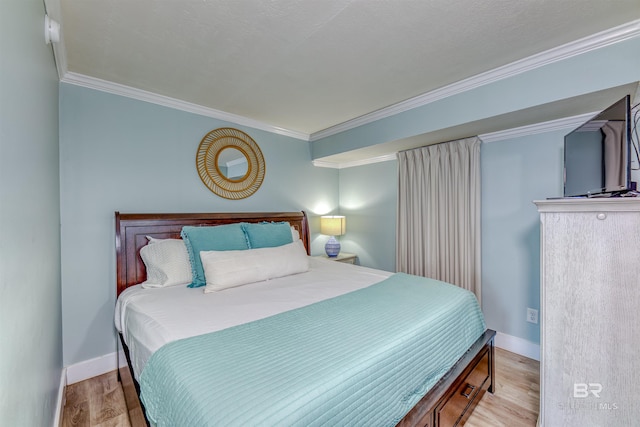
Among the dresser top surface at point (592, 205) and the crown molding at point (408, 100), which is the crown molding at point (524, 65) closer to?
the crown molding at point (408, 100)

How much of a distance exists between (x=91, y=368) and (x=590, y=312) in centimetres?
339

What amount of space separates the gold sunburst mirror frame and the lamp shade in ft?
3.55

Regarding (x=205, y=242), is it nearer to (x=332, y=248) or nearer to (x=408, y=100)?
(x=332, y=248)

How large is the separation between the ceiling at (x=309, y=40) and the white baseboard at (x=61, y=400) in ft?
7.24

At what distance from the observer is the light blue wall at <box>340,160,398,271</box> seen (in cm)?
358

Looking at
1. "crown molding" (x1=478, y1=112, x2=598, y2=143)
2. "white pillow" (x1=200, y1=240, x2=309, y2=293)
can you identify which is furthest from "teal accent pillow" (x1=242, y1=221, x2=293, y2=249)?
"crown molding" (x1=478, y1=112, x2=598, y2=143)

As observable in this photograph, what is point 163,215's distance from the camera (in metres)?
2.42

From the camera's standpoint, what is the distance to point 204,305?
1.66 meters

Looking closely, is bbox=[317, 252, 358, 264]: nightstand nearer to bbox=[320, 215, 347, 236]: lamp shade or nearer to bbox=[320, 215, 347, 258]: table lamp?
bbox=[320, 215, 347, 258]: table lamp

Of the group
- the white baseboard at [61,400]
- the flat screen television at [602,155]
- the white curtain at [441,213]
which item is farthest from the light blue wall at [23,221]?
the white curtain at [441,213]

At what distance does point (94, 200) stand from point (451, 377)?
111 inches

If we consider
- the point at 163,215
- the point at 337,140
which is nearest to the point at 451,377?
the point at 163,215

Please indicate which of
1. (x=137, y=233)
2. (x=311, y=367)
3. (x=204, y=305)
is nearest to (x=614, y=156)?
(x=311, y=367)

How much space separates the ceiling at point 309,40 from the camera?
1456 millimetres
